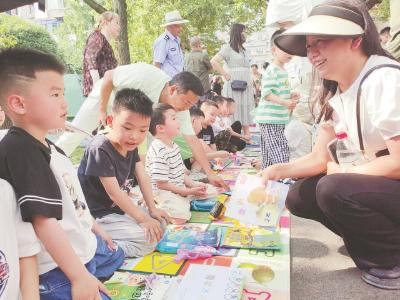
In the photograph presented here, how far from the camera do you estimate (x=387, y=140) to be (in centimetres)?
157

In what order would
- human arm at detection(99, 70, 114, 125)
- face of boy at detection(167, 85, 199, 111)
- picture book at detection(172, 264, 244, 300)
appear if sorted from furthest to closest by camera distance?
face of boy at detection(167, 85, 199, 111), human arm at detection(99, 70, 114, 125), picture book at detection(172, 264, 244, 300)

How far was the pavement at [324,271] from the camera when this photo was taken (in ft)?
5.48

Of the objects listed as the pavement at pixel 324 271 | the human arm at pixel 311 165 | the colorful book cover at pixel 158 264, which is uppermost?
the human arm at pixel 311 165

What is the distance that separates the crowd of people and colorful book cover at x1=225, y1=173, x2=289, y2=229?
3.1 inches

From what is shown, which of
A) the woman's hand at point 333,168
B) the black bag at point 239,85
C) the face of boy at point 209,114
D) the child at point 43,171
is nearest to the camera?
the child at point 43,171

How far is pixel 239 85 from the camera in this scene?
5.64m

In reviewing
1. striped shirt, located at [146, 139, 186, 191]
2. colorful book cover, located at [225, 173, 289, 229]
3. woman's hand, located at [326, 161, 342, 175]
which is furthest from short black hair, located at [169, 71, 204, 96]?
woman's hand, located at [326, 161, 342, 175]

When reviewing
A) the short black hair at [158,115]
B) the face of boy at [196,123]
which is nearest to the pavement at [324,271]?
the short black hair at [158,115]

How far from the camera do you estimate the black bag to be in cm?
560

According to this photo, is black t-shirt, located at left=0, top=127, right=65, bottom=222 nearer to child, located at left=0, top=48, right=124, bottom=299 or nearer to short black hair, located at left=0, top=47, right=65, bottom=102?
Answer: child, located at left=0, top=48, right=124, bottom=299

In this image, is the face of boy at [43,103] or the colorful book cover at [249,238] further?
the colorful book cover at [249,238]

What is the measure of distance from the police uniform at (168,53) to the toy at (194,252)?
10.0ft

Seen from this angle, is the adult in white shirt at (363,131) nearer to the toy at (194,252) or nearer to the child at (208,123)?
the toy at (194,252)

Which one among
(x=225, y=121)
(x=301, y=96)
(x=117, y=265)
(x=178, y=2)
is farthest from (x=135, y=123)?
(x=178, y=2)
